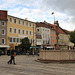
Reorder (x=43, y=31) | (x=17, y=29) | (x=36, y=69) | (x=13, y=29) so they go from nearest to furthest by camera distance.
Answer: (x=36, y=69) < (x=13, y=29) < (x=17, y=29) < (x=43, y=31)

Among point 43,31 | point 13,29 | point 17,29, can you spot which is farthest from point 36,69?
point 43,31

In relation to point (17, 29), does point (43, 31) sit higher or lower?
higher

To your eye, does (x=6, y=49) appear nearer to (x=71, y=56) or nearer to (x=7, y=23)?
(x=7, y=23)

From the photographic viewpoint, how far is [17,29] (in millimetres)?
55562

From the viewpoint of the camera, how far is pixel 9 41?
169 feet

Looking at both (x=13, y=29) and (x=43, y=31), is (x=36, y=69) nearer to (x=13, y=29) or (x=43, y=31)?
(x=13, y=29)

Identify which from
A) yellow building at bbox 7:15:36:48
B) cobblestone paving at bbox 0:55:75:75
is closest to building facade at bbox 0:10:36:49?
yellow building at bbox 7:15:36:48

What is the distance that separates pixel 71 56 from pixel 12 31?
3743 centimetres

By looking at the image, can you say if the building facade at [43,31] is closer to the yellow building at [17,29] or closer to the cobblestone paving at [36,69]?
the yellow building at [17,29]

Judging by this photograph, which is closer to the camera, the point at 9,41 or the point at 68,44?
the point at 9,41

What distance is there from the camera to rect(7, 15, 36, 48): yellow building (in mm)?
51916

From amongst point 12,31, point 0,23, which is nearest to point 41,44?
point 12,31

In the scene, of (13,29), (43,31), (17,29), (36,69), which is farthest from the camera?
(43,31)

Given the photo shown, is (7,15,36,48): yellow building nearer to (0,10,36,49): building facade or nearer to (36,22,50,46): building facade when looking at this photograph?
(0,10,36,49): building facade
